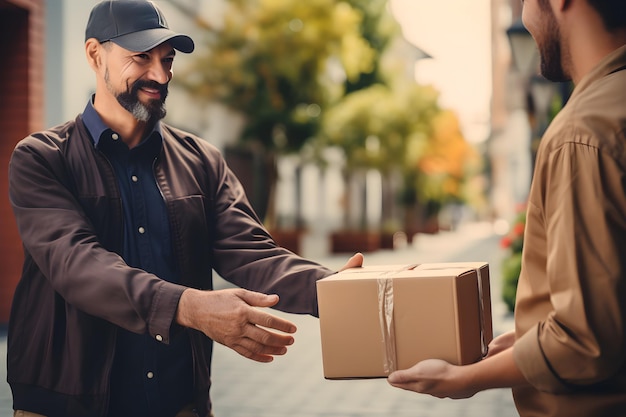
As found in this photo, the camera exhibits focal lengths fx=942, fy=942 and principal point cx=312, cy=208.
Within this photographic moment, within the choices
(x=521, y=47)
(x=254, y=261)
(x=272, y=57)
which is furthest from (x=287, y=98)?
(x=254, y=261)

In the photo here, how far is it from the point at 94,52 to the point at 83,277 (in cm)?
83

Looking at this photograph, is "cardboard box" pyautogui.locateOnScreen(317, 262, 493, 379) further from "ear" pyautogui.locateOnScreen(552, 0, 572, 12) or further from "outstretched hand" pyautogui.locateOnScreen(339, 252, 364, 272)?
"ear" pyautogui.locateOnScreen(552, 0, 572, 12)

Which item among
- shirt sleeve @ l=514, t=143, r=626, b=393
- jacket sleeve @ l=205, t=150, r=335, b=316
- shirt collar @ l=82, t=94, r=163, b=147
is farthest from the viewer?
jacket sleeve @ l=205, t=150, r=335, b=316

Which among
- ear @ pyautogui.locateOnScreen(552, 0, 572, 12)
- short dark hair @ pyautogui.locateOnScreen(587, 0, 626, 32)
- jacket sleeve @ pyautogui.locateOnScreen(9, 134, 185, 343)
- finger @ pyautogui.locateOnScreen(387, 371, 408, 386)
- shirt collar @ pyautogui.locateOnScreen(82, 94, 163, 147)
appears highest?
ear @ pyautogui.locateOnScreen(552, 0, 572, 12)

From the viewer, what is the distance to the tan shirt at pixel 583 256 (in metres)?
2.00

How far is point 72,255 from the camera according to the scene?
8.87 feet

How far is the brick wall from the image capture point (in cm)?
1107

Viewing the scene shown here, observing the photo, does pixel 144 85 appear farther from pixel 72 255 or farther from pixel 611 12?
pixel 611 12

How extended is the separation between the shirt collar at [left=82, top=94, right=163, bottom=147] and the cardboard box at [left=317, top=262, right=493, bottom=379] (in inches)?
34.4

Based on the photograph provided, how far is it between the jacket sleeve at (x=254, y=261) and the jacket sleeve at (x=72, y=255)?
511 millimetres

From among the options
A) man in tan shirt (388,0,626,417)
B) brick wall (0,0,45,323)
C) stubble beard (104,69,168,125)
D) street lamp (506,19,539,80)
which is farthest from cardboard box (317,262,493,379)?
street lamp (506,19,539,80)

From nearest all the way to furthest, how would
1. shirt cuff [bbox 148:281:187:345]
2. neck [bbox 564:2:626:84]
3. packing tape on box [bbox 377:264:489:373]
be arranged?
neck [bbox 564:2:626:84]
packing tape on box [bbox 377:264:489:373]
shirt cuff [bbox 148:281:187:345]

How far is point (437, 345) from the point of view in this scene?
2.47 m

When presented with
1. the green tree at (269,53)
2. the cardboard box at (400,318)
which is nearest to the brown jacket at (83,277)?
the cardboard box at (400,318)
